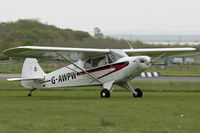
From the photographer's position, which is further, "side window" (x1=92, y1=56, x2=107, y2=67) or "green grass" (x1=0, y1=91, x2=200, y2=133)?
"side window" (x1=92, y1=56, x2=107, y2=67)

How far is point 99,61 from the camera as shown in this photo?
21109 millimetres

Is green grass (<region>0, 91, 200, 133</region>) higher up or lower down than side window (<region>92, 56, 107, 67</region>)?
lower down

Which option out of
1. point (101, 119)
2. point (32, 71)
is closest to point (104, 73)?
point (32, 71)

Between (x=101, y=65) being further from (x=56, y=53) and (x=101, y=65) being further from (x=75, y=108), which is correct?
(x=75, y=108)

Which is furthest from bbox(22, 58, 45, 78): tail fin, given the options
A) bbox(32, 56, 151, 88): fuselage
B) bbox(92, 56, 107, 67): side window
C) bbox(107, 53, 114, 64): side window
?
bbox(107, 53, 114, 64): side window

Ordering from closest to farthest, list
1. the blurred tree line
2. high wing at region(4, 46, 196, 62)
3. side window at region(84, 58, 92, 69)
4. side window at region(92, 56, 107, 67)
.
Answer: high wing at region(4, 46, 196, 62) → side window at region(92, 56, 107, 67) → side window at region(84, 58, 92, 69) → the blurred tree line

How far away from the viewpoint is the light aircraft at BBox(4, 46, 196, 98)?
19.4m

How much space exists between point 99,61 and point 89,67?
1.93 ft

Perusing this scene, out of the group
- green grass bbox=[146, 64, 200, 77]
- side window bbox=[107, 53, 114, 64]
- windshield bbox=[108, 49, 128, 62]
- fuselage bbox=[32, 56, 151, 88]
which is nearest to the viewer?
fuselage bbox=[32, 56, 151, 88]

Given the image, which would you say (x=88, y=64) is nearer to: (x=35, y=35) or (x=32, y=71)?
(x=32, y=71)

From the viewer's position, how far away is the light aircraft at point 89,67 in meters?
19.4

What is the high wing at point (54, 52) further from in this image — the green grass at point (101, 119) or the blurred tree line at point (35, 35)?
the blurred tree line at point (35, 35)

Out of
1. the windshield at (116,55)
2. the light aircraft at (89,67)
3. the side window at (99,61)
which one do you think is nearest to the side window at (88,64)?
the light aircraft at (89,67)

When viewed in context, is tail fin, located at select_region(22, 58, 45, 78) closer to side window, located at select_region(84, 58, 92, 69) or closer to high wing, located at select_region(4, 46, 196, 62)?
high wing, located at select_region(4, 46, 196, 62)
